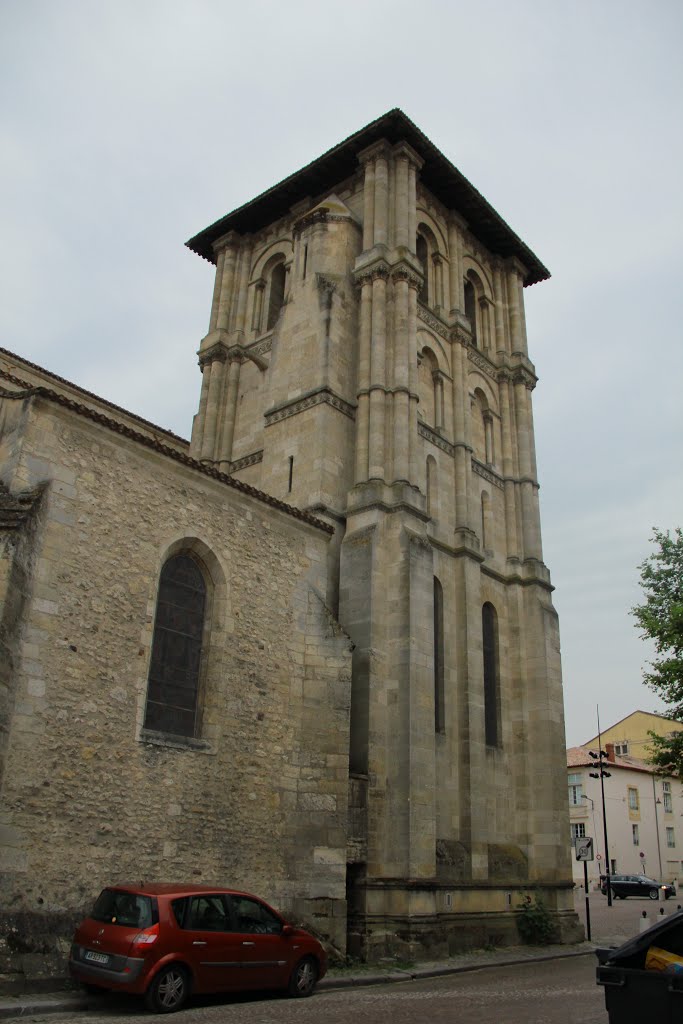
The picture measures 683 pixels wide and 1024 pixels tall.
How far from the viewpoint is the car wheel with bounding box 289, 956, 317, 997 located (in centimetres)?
1120

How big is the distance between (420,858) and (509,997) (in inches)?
194

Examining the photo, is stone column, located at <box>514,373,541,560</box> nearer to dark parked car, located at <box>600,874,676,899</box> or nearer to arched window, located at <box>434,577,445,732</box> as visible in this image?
arched window, located at <box>434,577,445,732</box>

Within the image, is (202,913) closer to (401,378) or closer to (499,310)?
(401,378)

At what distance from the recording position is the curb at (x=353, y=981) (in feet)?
30.7

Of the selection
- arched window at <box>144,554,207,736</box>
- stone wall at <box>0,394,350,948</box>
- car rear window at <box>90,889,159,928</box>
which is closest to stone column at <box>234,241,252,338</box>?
stone wall at <box>0,394,350,948</box>

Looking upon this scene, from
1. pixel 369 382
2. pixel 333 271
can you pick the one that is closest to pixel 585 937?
pixel 369 382

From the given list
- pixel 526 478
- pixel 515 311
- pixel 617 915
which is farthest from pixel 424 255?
pixel 617 915

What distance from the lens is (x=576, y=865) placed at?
164 feet

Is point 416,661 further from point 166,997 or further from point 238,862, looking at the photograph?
point 166,997

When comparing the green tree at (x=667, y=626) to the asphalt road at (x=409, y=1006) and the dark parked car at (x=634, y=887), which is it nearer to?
the asphalt road at (x=409, y=1006)

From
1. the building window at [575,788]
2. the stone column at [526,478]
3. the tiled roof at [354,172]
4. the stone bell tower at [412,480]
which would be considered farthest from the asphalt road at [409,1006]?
the building window at [575,788]

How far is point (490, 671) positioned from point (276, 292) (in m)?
13.6

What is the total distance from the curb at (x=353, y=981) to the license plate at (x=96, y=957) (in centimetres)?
59

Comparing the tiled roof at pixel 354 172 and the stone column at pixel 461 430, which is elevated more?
the tiled roof at pixel 354 172
